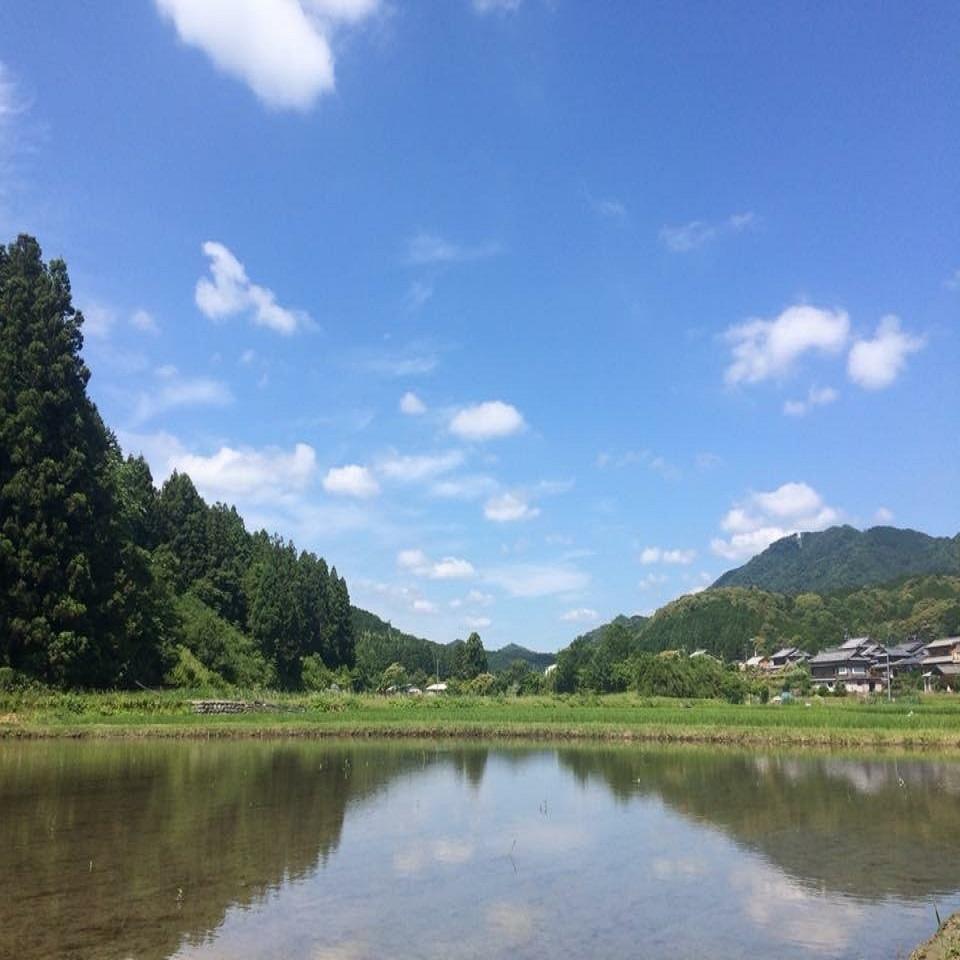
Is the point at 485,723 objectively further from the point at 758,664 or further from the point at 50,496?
the point at 758,664

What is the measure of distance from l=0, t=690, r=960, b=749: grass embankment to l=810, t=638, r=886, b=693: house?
34.3 metres

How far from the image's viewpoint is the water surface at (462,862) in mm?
9820

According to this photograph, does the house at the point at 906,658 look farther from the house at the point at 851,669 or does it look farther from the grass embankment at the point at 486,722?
the grass embankment at the point at 486,722

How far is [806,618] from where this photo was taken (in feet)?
425

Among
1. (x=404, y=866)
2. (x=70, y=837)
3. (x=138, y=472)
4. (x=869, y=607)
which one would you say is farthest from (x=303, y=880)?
(x=869, y=607)

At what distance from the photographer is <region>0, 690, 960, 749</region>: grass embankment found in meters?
33.8

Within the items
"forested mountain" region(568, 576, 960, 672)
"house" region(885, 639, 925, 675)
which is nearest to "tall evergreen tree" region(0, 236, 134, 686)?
"forested mountain" region(568, 576, 960, 672)

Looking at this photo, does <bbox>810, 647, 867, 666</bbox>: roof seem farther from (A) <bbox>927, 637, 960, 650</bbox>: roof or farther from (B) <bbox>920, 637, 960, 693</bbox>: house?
(A) <bbox>927, 637, 960, 650</bbox>: roof

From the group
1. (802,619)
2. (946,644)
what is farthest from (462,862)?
(802,619)

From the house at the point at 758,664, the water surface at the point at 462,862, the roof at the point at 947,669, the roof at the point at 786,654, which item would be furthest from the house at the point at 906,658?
the water surface at the point at 462,862

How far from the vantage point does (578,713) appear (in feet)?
142

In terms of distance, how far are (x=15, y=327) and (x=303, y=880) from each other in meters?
39.2

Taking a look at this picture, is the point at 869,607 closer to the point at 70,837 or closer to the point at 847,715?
the point at 847,715

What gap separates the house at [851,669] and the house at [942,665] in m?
4.57
